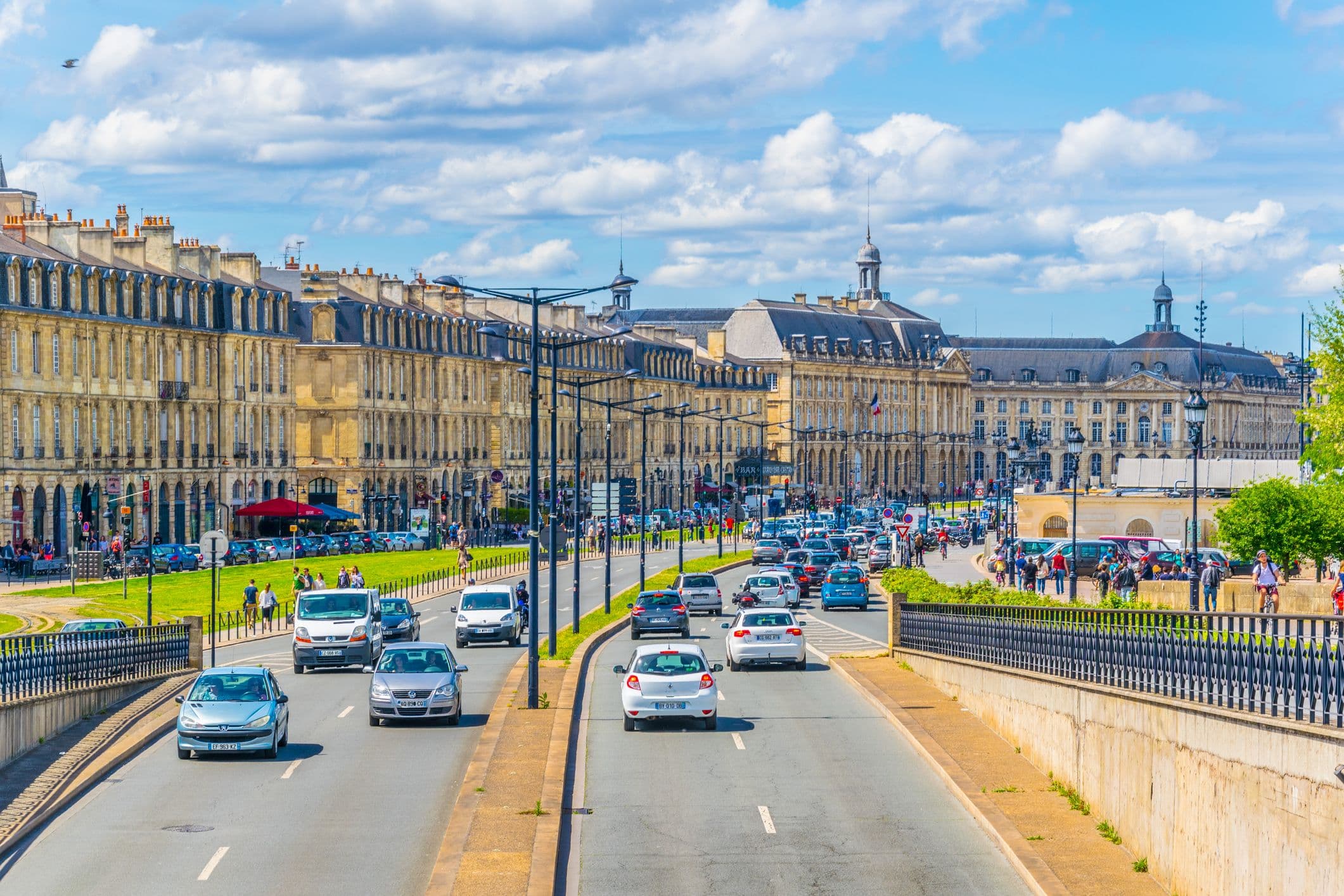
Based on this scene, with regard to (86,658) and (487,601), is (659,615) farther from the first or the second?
(86,658)

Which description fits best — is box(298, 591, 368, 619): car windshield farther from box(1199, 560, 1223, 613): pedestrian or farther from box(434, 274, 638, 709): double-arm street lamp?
box(1199, 560, 1223, 613): pedestrian

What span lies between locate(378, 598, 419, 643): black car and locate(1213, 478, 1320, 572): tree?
2456 cm

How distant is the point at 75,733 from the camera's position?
3438 centimetres

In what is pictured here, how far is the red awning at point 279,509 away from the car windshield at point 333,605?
4682 centimetres

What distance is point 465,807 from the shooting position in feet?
87.6

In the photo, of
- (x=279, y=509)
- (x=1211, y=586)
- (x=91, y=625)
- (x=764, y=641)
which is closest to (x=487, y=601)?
(x=764, y=641)

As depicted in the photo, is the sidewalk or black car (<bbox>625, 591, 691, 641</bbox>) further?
black car (<bbox>625, 591, 691, 641</bbox>)

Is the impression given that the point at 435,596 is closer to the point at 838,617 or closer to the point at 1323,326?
the point at 838,617

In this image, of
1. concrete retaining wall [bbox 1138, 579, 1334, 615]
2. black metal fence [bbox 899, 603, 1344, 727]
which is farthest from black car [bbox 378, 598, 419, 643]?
concrete retaining wall [bbox 1138, 579, 1334, 615]

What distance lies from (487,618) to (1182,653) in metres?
30.9

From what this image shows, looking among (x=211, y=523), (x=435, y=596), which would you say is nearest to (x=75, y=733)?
(x=435, y=596)

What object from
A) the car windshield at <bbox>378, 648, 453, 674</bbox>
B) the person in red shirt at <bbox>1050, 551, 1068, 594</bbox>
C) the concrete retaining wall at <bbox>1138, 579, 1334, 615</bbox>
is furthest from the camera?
the person in red shirt at <bbox>1050, 551, 1068, 594</bbox>

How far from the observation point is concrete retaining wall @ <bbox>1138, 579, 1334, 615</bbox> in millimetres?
50906

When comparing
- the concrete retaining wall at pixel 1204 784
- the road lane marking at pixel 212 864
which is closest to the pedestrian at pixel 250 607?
the concrete retaining wall at pixel 1204 784
